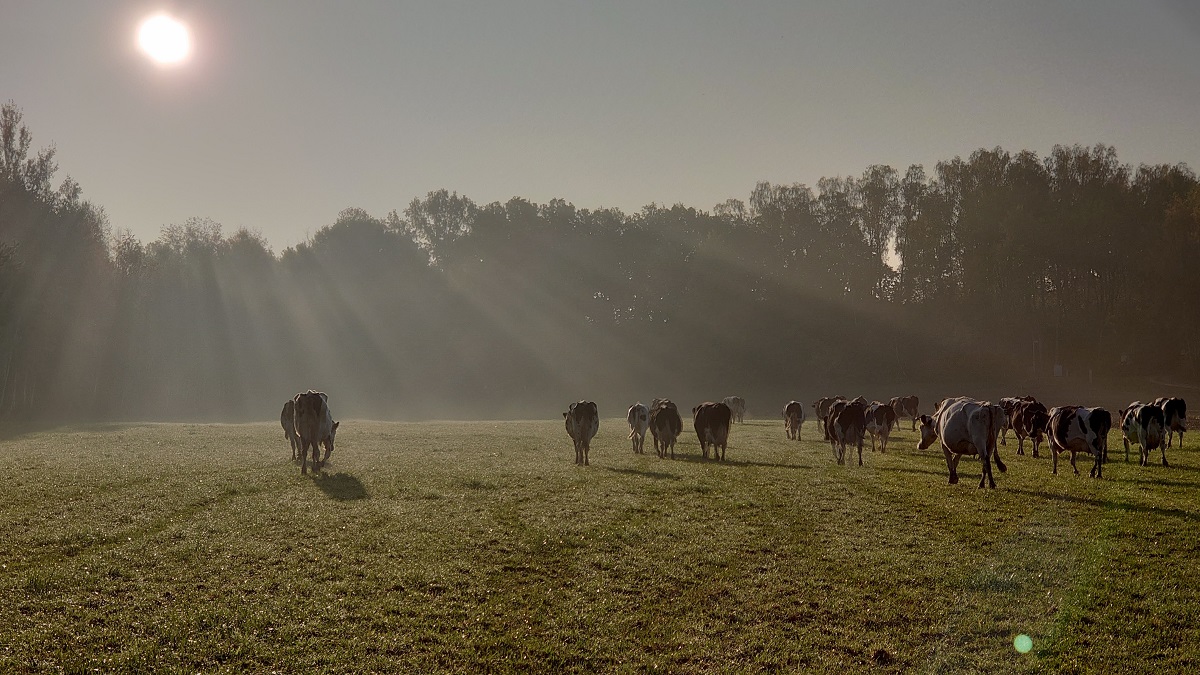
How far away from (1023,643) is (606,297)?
93.9 meters

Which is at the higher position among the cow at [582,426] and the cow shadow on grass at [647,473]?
the cow at [582,426]

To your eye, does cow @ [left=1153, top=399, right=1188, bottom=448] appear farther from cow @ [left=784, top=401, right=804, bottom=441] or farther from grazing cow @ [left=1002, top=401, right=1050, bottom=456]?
cow @ [left=784, top=401, right=804, bottom=441]

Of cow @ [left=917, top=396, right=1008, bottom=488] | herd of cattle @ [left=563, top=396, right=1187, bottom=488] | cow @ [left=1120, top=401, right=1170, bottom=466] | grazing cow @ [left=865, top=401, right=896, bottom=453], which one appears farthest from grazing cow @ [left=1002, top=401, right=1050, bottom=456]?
cow @ [left=917, top=396, right=1008, bottom=488]

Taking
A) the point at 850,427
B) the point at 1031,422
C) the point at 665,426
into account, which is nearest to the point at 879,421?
the point at 1031,422

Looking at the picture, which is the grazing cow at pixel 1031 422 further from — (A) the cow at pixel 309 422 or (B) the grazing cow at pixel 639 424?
(A) the cow at pixel 309 422

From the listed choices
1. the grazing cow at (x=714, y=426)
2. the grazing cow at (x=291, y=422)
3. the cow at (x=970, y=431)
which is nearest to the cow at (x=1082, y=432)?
the cow at (x=970, y=431)

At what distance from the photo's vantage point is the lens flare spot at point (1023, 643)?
8.48m

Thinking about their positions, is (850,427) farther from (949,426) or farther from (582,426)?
(582,426)

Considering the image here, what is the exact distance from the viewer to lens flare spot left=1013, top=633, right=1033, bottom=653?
27.8ft

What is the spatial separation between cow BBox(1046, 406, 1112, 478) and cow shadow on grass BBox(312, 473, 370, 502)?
18463 millimetres

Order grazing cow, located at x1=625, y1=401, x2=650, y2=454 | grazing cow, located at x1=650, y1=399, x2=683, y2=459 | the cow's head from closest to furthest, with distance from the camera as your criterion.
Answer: the cow's head, grazing cow, located at x1=650, y1=399, x2=683, y2=459, grazing cow, located at x1=625, y1=401, x2=650, y2=454

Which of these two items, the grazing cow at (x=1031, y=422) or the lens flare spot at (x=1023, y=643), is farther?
the grazing cow at (x=1031, y=422)

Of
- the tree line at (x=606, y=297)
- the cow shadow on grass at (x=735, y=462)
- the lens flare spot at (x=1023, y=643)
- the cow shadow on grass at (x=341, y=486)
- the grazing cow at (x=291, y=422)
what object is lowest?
the lens flare spot at (x=1023, y=643)

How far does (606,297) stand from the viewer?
102000 mm
